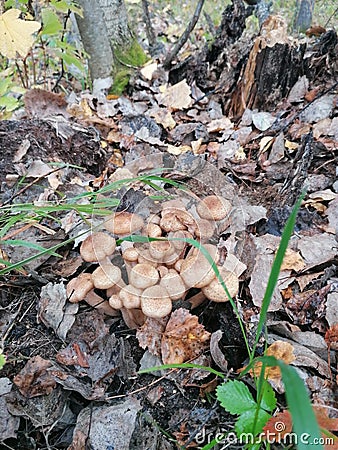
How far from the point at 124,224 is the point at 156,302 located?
49 centimetres

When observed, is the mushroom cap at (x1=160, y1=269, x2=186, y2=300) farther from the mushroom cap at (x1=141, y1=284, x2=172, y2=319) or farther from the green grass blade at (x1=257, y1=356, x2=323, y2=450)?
the green grass blade at (x1=257, y1=356, x2=323, y2=450)

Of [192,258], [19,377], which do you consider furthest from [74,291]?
[192,258]

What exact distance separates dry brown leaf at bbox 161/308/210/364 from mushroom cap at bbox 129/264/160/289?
0.76 feet

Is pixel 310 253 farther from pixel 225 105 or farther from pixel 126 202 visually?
pixel 225 105

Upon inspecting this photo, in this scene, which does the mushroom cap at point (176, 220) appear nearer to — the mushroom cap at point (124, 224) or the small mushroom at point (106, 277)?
the mushroom cap at point (124, 224)

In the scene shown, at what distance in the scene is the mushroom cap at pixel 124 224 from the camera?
220cm

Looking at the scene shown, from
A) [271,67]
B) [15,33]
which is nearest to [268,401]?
[15,33]

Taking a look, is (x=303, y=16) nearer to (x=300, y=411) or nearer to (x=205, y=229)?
A: (x=205, y=229)

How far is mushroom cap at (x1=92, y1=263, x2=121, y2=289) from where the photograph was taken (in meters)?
2.05

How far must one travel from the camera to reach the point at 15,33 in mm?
2650

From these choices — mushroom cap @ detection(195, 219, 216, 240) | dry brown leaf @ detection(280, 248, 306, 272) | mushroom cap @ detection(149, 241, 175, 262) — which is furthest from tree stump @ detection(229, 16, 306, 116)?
mushroom cap @ detection(149, 241, 175, 262)

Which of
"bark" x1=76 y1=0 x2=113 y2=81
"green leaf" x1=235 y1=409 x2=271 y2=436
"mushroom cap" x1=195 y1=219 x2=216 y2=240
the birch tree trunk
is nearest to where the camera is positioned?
"green leaf" x1=235 y1=409 x2=271 y2=436

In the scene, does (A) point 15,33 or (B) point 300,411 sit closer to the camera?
(B) point 300,411

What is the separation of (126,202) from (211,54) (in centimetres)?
312
